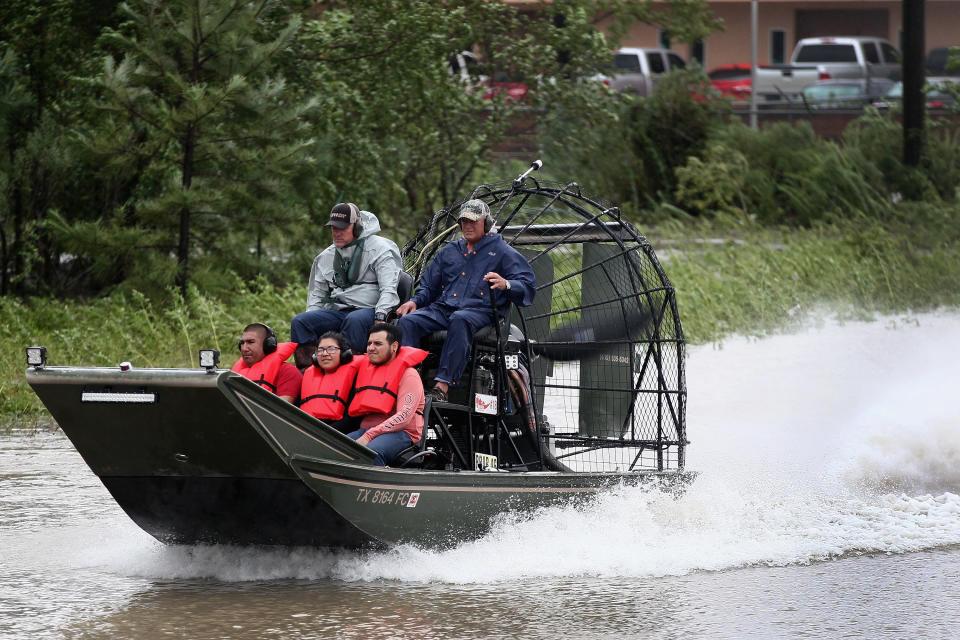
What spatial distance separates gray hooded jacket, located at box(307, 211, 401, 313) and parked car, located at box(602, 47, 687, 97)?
82.5 ft

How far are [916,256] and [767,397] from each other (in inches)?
252

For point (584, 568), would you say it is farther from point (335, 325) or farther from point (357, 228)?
point (357, 228)

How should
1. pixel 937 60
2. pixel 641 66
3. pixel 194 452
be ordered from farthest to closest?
pixel 937 60 < pixel 641 66 < pixel 194 452

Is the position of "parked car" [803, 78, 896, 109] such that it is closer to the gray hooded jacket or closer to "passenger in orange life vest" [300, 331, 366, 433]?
the gray hooded jacket

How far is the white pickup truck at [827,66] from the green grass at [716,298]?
12.6 m

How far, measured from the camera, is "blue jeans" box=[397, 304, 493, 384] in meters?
9.02

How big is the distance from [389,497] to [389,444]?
0.39 meters

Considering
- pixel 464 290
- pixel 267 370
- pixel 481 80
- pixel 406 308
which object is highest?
pixel 481 80

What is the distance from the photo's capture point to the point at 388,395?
855cm

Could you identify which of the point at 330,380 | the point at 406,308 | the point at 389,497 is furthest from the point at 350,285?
the point at 389,497

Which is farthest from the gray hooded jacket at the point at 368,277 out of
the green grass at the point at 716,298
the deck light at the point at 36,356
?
the green grass at the point at 716,298

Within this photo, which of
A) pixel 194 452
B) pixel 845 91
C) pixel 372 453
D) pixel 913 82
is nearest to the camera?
pixel 194 452

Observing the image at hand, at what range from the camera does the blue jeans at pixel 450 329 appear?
29.6 feet

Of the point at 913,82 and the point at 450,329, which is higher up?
the point at 913,82
